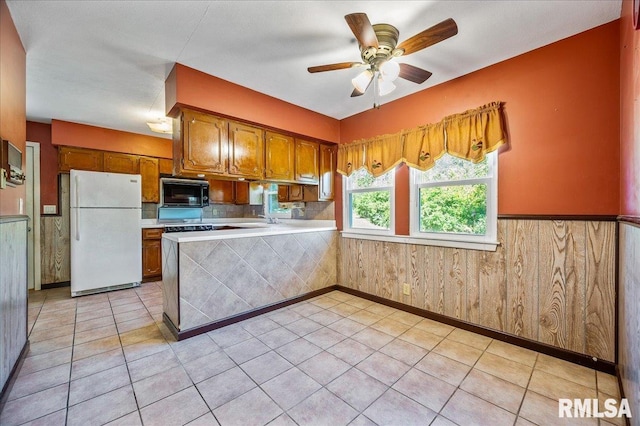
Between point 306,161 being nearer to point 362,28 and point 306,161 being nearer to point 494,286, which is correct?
point 362,28

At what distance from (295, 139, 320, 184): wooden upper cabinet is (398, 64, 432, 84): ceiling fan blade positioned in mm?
1797

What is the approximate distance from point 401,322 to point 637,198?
203 cm

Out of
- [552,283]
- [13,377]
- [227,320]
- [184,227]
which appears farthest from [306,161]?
[13,377]

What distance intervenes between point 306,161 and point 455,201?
1.96 meters

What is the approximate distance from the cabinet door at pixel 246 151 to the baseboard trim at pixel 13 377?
2.21 meters

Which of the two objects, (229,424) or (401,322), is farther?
(401,322)

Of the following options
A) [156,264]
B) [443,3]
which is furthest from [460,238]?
[156,264]

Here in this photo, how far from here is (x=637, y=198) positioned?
4.60 ft

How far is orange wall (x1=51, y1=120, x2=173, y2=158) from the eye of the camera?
389 centimetres

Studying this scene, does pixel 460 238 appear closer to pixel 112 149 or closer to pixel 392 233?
pixel 392 233

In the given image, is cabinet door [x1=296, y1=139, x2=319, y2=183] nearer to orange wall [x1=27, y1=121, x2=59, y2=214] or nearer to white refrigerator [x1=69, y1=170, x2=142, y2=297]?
white refrigerator [x1=69, y1=170, x2=142, y2=297]

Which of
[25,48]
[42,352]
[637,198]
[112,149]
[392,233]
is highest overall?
[25,48]

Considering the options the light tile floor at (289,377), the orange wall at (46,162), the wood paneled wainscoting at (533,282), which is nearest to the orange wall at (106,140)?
the orange wall at (46,162)

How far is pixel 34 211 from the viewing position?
3.88 metres
